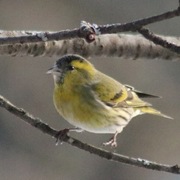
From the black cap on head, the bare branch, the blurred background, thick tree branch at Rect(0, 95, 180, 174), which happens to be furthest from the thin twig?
the blurred background

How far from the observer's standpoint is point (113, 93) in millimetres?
1563

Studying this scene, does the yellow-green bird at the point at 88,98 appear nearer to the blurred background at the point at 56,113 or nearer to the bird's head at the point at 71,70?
the bird's head at the point at 71,70

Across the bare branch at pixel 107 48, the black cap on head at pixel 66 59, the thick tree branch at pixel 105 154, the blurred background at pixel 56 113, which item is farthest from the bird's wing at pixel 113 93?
the blurred background at pixel 56 113

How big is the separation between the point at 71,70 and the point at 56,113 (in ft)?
6.80

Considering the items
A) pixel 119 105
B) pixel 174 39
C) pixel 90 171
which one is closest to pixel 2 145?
pixel 90 171

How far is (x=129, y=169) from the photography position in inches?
144

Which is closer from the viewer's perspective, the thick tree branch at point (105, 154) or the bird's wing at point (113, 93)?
the thick tree branch at point (105, 154)

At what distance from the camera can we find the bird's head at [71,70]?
139 centimetres

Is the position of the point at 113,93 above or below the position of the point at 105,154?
above

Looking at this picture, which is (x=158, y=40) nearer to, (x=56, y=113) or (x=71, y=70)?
(x=71, y=70)

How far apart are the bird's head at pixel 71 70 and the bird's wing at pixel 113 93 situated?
3 cm

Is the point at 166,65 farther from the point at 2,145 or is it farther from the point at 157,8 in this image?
the point at 2,145

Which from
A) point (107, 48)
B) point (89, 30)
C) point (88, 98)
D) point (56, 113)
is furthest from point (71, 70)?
point (56, 113)

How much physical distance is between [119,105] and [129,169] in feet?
6.97
